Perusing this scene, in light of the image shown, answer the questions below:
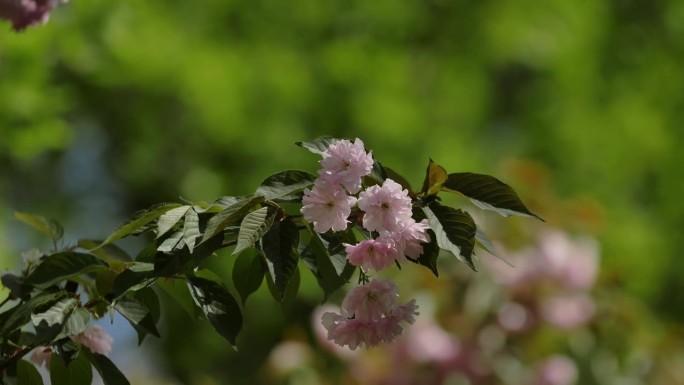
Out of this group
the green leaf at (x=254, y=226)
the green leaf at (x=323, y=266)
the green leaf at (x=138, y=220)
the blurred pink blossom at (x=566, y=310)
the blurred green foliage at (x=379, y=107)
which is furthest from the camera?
the blurred green foliage at (x=379, y=107)

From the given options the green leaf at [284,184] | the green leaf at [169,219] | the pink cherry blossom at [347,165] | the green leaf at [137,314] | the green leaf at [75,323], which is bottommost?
the green leaf at [137,314]

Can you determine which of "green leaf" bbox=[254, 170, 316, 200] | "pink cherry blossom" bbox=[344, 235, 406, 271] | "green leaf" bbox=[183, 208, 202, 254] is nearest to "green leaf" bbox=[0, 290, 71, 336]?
"green leaf" bbox=[183, 208, 202, 254]

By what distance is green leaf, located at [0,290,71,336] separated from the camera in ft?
5.28

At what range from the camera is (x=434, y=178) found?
165 cm

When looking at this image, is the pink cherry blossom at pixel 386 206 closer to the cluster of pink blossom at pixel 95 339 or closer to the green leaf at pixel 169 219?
the green leaf at pixel 169 219

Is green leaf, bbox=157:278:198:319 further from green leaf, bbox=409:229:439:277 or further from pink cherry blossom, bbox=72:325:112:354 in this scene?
green leaf, bbox=409:229:439:277

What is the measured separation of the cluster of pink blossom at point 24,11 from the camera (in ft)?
5.30

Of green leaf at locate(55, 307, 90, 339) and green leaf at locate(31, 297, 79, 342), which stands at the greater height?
green leaf at locate(31, 297, 79, 342)

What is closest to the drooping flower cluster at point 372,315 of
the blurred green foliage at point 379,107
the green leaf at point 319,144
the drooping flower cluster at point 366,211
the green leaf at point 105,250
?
the drooping flower cluster at point 366,211

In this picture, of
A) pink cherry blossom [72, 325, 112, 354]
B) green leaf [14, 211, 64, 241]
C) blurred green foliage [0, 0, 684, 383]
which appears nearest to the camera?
pink cherry blossom [72, 325, 112, 354]

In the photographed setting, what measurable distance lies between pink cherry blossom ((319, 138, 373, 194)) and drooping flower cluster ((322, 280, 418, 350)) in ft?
0.52

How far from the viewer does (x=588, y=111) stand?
9.19 m

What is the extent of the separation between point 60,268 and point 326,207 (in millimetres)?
414

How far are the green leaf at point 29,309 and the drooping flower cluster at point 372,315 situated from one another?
1.37ft
